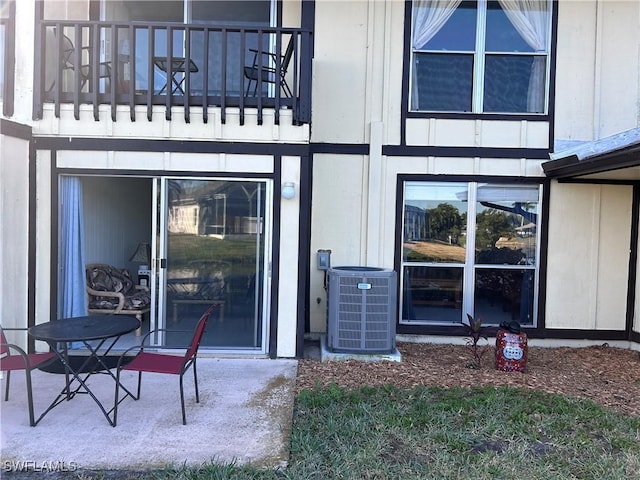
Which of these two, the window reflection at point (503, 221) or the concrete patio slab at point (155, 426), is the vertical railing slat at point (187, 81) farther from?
the window reflection at point (503, 221)

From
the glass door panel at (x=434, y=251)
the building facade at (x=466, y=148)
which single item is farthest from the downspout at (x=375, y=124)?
the glass door panel at (x=434, y=251)

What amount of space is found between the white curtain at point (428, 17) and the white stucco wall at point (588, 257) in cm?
278

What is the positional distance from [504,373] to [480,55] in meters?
4.27

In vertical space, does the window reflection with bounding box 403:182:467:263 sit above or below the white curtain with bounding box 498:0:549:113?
below

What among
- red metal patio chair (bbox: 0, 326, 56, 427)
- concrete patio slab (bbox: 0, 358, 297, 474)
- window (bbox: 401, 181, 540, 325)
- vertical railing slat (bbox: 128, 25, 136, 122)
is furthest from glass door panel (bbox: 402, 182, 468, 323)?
red metal patio chair (bbox: 0, 326, 56, 427)

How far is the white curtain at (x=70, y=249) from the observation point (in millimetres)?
5609

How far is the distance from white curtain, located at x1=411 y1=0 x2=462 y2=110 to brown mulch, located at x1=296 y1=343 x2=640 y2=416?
4306mm

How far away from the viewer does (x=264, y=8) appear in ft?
22.9

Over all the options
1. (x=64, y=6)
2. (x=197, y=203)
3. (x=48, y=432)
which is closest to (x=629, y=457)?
(x=48, y=432)

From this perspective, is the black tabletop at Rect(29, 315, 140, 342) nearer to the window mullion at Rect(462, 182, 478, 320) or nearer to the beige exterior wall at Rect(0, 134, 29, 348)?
the beige exterior wall at Rect(0, 134, 29, 348)

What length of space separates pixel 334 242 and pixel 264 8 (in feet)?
12.0

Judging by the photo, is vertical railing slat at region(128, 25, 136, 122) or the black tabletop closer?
the black tabletop

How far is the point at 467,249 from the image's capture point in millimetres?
6621

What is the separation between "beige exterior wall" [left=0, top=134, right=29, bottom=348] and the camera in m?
5.01
